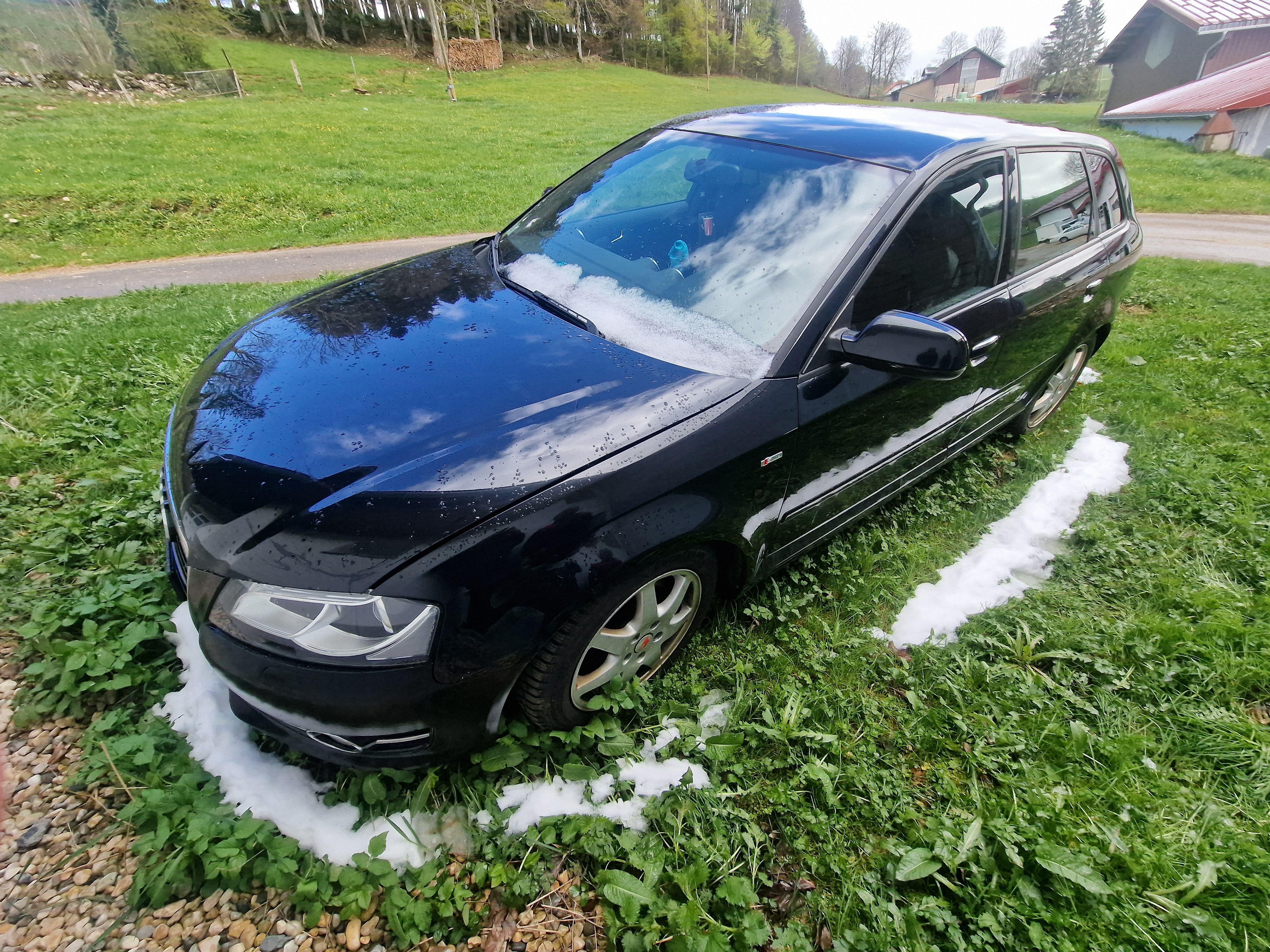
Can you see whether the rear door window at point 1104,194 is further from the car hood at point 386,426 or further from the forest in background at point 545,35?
the forest in background at point 545,35

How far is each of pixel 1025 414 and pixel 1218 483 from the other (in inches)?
37.6

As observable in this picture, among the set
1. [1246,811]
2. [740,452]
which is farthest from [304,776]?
[1246,811]

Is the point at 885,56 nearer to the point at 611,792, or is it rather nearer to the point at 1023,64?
the point at 1023,64

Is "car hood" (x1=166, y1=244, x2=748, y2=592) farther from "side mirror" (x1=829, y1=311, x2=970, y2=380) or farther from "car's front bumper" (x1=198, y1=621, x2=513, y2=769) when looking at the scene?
"side mirror" (x1=829, y1=311, x2=970, y2=380)

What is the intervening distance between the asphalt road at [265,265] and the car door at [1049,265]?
18.4 ft

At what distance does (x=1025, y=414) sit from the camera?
377 centimetres

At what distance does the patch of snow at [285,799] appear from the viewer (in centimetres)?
177

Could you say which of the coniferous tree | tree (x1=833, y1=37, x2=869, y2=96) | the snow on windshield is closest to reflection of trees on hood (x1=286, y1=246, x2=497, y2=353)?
the snow on windshield

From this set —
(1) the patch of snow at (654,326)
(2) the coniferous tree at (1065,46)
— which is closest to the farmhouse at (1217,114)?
(1) the patch of snow at (654,326)

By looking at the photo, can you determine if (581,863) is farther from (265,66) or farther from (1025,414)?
(265,66)

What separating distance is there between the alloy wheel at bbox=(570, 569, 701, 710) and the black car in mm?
11

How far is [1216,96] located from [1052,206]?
29.6 metres

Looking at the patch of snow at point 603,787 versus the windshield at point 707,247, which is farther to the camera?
the windshield at point 707,247

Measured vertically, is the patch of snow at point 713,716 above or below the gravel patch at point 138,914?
below
